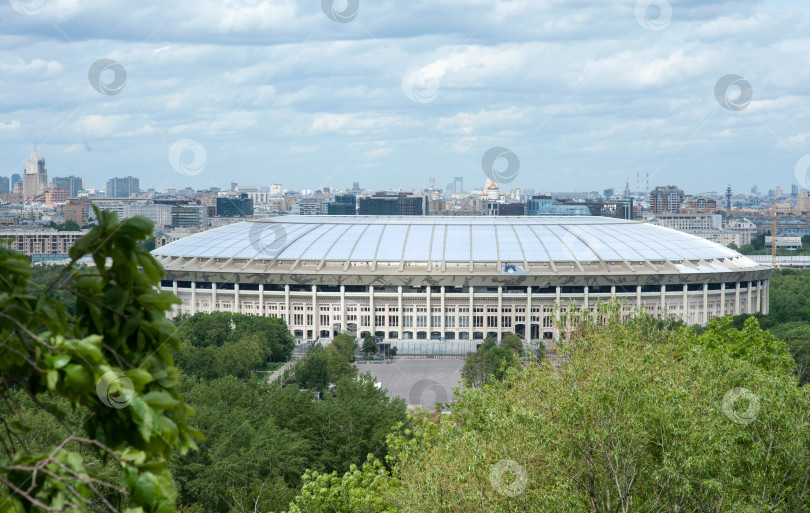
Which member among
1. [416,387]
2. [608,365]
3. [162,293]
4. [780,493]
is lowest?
[416,387]

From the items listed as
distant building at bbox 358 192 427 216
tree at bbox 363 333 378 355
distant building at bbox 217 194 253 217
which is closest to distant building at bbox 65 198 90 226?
distant building at bbox 217 194 253 217

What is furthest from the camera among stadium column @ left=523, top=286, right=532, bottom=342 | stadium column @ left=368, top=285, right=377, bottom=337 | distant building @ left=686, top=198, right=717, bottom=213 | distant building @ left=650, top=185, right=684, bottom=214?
distant building @ left=650, top=185, right=684, bottom=214

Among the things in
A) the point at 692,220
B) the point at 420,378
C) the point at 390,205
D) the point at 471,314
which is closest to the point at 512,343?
the point at 471,314

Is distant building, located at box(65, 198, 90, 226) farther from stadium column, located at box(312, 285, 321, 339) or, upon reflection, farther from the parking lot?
the parking lot

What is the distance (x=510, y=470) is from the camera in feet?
41.6

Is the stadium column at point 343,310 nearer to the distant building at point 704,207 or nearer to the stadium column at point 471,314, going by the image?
the stadium column at point 471,314

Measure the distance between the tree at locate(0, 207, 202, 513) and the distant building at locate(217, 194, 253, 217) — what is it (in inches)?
6304

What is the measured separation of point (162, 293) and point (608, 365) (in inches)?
527

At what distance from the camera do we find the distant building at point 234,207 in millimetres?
163625

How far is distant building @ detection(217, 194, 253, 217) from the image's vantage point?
164 metres

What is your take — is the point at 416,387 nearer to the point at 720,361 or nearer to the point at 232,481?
the point at 232,481

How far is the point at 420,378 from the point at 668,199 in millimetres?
156656

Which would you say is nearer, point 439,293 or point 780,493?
point 780,493

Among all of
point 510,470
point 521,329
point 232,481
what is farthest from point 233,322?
point 510,470
